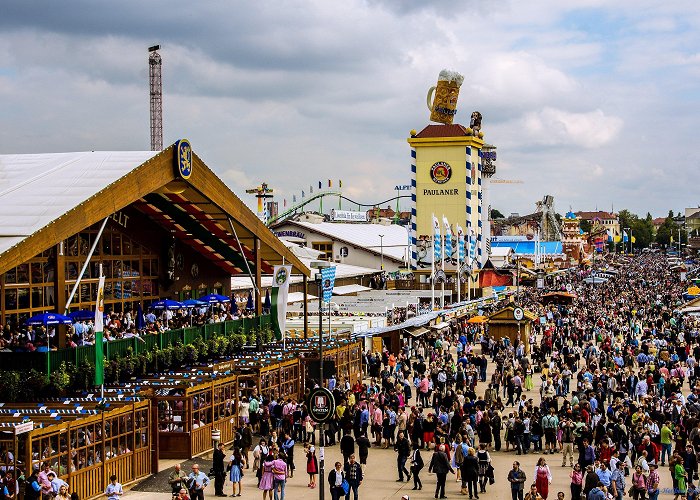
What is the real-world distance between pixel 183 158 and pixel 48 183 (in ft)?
12.4

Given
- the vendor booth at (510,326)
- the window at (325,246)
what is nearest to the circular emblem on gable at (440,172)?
the window at (325,246)

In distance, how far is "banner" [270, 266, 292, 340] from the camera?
111 feet

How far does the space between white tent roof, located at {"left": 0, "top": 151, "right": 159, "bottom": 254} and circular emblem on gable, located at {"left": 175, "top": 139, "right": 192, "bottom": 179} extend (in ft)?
2.43

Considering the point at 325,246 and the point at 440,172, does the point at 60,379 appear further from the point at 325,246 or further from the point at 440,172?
the point at 325,246

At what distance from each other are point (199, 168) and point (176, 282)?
22.2 ft

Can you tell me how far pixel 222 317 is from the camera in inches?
1337

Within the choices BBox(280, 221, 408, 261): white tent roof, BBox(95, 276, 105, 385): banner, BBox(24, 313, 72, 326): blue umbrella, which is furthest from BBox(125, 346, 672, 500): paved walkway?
BBox(280, 221, 408, 261): white tent roof

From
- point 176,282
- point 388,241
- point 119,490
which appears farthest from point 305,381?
point 388,241

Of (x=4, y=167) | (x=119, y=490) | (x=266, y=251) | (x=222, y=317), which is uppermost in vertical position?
(x=4, y=167)

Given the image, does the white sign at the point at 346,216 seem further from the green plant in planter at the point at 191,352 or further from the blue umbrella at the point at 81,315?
the blue umbrella at the point at 81,315

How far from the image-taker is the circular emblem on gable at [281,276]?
33844mm

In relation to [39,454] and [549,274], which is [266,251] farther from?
[549,274]

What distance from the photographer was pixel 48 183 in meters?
27.4

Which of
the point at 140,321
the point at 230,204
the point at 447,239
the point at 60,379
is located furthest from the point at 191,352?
the point at 447,239
